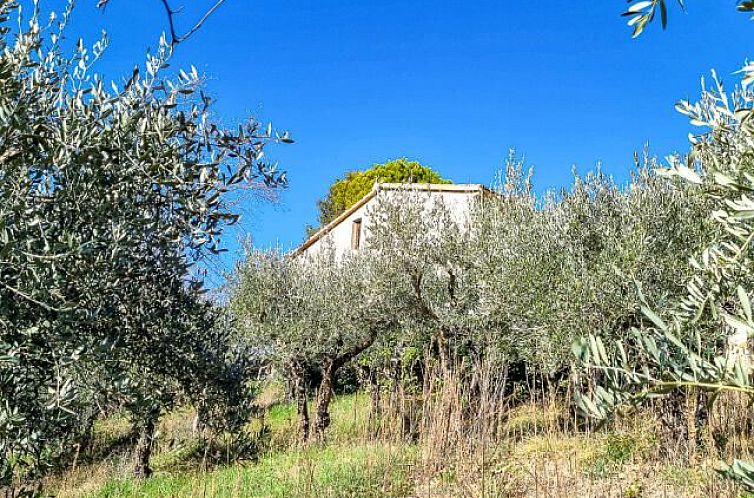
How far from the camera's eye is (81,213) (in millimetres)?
3396

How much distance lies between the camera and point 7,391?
331 centimetres

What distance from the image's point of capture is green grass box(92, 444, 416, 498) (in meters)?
7.49

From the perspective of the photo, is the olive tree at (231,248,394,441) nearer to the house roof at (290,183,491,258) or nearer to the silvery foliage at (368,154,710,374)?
the silvery foliage at (368,154,710,374)

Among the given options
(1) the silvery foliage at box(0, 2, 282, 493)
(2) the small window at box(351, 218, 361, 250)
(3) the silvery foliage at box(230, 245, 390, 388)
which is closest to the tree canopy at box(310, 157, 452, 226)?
(2) the small window at box(351, 218, 361, 250)

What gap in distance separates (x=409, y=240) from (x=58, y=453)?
8662 millimetres

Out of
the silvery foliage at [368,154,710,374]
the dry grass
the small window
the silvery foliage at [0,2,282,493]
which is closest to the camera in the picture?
the silvery foliage at [0,2,282,493]

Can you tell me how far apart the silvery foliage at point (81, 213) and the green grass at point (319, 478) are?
337 cm

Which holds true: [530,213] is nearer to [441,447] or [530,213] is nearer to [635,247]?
[635,247]

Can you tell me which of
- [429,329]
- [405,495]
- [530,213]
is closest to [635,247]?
[530,213]

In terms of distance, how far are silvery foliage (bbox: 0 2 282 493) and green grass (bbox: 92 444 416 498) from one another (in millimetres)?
3367

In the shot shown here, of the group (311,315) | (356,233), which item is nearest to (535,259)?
(311,315)

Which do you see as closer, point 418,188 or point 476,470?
point 476,470

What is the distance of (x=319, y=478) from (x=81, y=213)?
5.86 meters

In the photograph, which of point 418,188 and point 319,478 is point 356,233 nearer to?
point 418,188
